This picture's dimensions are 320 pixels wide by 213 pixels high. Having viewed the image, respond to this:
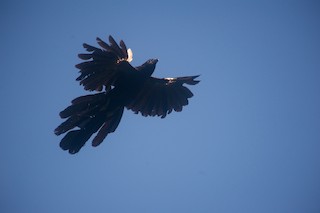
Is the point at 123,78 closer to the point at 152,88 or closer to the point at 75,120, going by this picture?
the point at 152,88

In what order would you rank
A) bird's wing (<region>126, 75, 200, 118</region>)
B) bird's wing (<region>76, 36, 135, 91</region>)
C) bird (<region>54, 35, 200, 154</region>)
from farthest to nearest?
bird's wing (<region>126, 75, 200, 118</region>)
bird's wing (<region>76, 36, 135, 91</region>)
bird (<region>54, 35, 200, 154</region>)

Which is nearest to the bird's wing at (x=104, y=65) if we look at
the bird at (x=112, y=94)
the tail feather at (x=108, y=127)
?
the bird at (x=112, y=94)

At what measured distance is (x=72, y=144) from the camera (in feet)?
18.3

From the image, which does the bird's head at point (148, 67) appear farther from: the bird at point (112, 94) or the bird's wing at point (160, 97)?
the bird's wing at point (160, 97)

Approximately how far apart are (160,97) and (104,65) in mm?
1947

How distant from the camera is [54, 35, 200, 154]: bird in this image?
19.1 ft

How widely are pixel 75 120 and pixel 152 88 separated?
108 inches

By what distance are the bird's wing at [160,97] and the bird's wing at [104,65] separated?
3.25 feet

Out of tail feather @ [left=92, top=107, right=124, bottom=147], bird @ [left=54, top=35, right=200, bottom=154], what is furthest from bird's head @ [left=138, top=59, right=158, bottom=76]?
tail feather @ [left=92, top=107, right=124, bottom=147]

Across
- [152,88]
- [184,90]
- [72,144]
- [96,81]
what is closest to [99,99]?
[96,81]

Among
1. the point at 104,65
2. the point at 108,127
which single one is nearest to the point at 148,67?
the point at 104,65

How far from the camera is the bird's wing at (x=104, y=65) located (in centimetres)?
644

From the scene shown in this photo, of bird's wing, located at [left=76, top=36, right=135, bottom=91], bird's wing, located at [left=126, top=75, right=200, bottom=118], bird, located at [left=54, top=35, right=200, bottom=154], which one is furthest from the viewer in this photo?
bird's wing, located at [left=126, top=75, right=200, bottom=118]

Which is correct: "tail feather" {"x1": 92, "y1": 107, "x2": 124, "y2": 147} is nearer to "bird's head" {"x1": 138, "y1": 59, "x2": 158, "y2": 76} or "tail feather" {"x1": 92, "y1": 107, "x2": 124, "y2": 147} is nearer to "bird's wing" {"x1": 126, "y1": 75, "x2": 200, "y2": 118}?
"bird's wing" {"x1": 126, "y1": 75, "x2": 200, "y2": 118}
